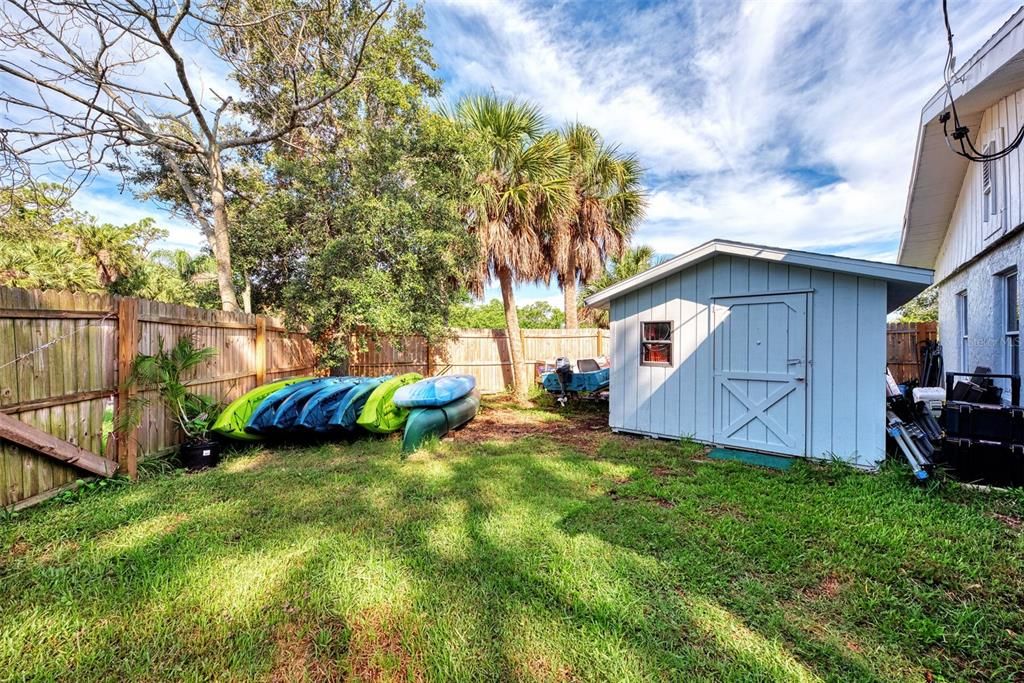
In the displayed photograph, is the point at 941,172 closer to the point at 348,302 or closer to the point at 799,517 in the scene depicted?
the point at 799,517

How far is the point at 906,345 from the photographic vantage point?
991cm

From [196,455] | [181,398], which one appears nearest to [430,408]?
[196,455]

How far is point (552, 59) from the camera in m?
8.05

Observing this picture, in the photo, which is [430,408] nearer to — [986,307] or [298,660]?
[298,660]

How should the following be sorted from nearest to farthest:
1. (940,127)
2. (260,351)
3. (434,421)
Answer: (940,127)
(434,421)
(260,351)

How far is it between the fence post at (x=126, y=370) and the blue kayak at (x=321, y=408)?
1.55 metres

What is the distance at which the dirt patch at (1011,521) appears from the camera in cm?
303

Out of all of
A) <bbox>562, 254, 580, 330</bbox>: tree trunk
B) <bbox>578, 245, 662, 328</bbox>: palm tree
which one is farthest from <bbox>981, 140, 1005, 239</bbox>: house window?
<bbox>578, 245, 662, 328</bbox>: palm tree

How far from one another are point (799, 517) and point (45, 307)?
6367 mm

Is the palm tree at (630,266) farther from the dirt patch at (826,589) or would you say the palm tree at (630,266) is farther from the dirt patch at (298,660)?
the dirt patch at (298,660)

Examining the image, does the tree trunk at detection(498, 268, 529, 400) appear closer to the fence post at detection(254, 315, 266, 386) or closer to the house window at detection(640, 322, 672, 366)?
the house window at detection(640, 322, 672, 366)

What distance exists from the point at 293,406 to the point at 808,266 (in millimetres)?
6552

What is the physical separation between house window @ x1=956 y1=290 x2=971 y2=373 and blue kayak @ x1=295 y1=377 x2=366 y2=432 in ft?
31.3

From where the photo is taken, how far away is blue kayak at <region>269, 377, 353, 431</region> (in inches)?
201
